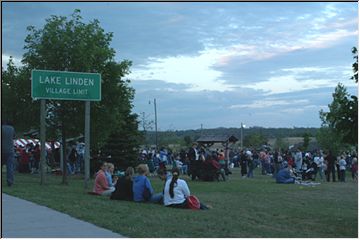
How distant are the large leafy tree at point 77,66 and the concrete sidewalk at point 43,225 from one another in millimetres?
9522

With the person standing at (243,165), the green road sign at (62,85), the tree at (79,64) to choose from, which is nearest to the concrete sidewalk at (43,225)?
the green road sign at (62,85)

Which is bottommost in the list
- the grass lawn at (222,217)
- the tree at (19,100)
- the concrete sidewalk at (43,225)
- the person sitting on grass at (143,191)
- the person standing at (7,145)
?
the grass lawn at (222,217)

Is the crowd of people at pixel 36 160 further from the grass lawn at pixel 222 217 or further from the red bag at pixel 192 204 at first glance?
the red bag at pixel 192 204

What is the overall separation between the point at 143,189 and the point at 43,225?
4.81m

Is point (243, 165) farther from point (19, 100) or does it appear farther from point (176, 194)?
point (176, 194)

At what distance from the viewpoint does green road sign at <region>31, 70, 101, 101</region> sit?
17.5m

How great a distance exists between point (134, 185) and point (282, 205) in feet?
13.6

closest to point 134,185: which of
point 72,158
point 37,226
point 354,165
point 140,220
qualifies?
point 140,220

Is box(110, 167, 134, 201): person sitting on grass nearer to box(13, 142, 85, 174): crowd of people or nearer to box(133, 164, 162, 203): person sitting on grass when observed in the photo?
box(133, 164, 162, 203): person sitting on grass

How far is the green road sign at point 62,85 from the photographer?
17.5 m

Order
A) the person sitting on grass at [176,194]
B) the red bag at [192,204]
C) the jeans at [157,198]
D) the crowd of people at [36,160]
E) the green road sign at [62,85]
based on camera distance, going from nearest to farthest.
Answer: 1. the red bag at [192,204]
2. the person sitting on grass at [176,194]
3. the jeans at [157,198]
4. the green road sign at [62,85]
5. the crowd of people at [36,160]

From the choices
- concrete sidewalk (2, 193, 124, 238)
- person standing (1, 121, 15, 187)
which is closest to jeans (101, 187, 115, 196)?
person standing (1, 121, 15, 187)

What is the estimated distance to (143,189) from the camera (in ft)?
44.3

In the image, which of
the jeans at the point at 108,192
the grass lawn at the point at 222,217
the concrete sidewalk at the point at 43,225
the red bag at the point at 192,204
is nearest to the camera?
the concrete sidewalk at the point at 43,225
